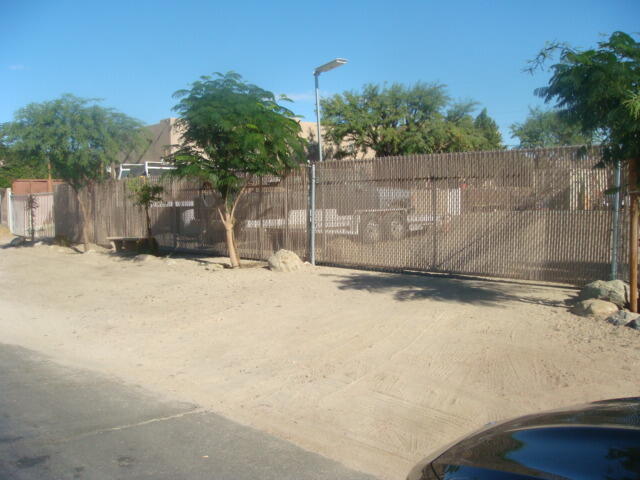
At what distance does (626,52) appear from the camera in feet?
22.7

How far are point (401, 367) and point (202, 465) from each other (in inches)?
112

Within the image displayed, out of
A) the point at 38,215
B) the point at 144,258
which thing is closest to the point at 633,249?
the point at 144,258

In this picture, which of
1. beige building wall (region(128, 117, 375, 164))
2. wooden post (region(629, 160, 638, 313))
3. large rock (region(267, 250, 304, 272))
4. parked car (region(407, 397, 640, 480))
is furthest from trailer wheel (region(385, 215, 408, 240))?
beige building wall (region(128, 117, 375, 164))

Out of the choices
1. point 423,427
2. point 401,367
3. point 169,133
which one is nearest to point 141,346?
point 401,367

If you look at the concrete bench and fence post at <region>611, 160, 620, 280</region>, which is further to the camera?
the concrete bench

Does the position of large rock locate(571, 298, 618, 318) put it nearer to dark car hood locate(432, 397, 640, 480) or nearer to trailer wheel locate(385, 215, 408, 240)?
trailer wheel locate(385, 215, 408, 240)

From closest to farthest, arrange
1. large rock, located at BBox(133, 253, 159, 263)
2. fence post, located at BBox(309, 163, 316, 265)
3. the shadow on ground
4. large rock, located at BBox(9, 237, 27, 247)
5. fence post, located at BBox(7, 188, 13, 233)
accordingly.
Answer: the shadow on ground
fence post, located at BBox(309, 163, 316, 265)
large rock, located at BBox(133, 253, 159, 263)
large rock, located at BBox(9, 237, 27, 247)
fence post, located at BBox(7, 188, 13, 233)

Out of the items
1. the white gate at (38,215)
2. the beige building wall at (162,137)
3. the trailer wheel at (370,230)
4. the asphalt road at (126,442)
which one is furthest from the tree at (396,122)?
the asphalt road at (126,442)

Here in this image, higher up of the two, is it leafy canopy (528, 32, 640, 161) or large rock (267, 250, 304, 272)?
leafy canopy (528, 32, 640, 161)

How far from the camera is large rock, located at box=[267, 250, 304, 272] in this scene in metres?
12.3

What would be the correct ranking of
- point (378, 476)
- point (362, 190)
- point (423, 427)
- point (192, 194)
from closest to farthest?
point (378, 476) → point (423, 427) → point (362, 190) → point (192, 194)

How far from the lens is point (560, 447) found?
2.65 m

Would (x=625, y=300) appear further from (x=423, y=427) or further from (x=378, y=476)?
(x=378, y=476)

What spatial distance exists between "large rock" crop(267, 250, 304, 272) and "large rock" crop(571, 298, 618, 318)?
19.8ft
